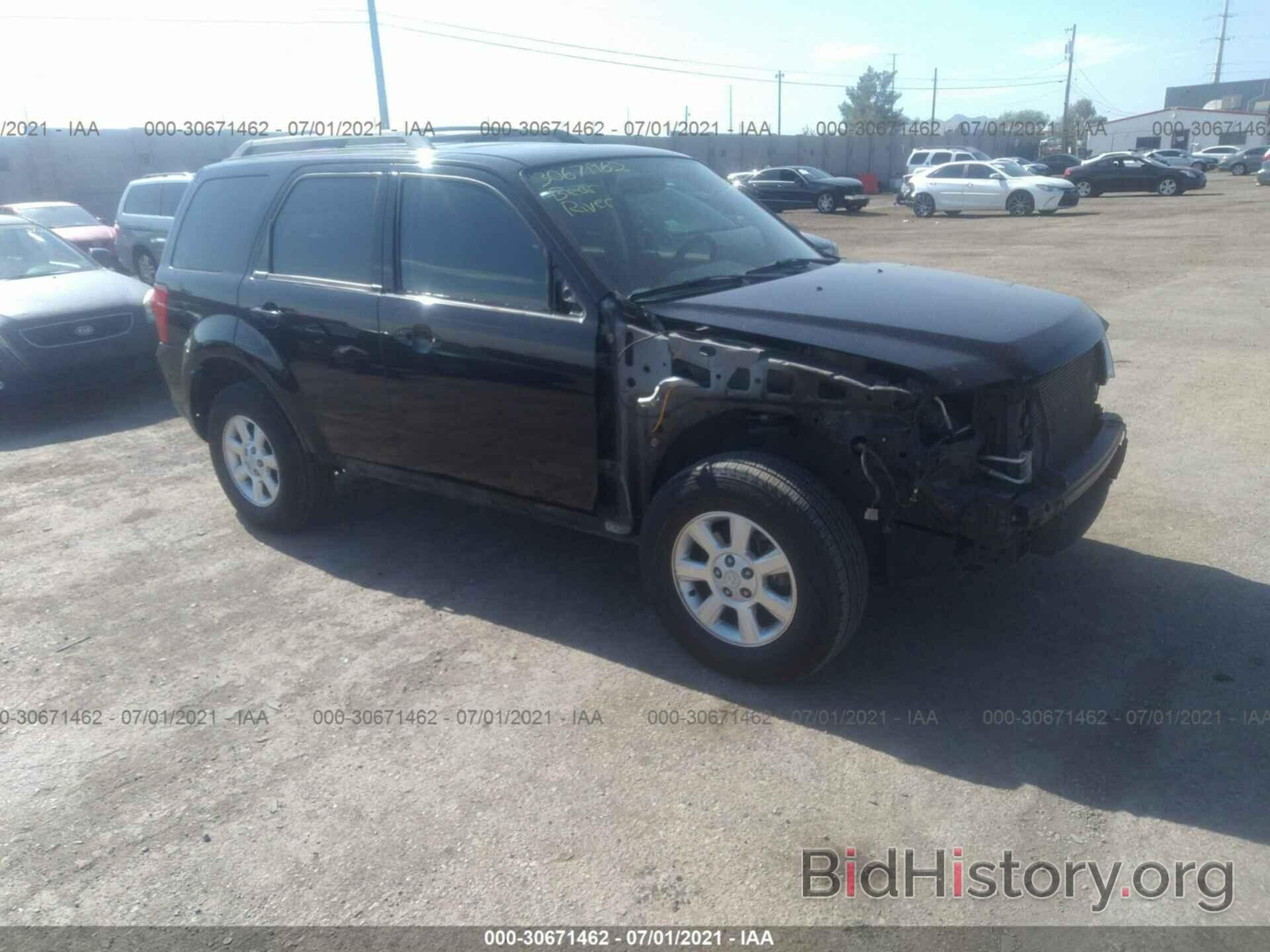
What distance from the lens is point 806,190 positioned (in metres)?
33.0

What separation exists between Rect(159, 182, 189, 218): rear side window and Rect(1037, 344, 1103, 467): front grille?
14.3 m

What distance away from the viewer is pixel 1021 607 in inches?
168

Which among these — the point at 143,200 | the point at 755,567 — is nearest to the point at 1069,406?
the point at 755,567

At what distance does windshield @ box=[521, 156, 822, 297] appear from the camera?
413cm

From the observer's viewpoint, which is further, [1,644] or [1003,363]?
[1,644]

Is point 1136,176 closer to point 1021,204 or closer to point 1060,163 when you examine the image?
point 1021,204

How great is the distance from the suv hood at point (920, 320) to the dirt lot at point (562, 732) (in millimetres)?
264

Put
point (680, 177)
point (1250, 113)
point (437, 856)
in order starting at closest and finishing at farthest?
point (437, 856), point (680, 177), point (1250, 113)

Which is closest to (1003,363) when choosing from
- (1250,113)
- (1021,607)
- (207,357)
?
(1021,607)

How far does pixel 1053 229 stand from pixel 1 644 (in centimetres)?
2268

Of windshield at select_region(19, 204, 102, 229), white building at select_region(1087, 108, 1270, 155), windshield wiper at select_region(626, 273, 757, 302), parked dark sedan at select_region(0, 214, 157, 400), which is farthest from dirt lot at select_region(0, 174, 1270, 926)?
white building at select_region(1087, 108, 1270, 155)

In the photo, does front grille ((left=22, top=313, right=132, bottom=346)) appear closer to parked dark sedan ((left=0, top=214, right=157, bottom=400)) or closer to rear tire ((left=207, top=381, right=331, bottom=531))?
parked dark sedan ((left=0, top=214, right=157, bottom=400))

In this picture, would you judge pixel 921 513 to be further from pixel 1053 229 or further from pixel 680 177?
pixel 1053 229

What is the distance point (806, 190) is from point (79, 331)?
27.9 meters
